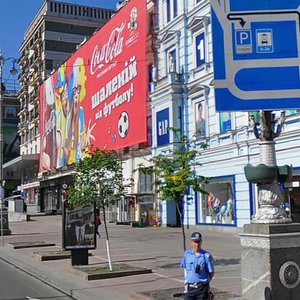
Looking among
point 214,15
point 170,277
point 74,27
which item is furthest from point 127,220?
point 74,27

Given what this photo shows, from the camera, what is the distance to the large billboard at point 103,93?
37.5 metres

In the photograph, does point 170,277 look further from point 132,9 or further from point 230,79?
point 132,9

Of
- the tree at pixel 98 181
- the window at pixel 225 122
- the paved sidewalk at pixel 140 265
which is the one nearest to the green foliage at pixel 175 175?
the paved sidewalk at pixel 140 265

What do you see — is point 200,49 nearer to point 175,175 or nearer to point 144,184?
point 144,184

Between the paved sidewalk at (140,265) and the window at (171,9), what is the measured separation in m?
14.0

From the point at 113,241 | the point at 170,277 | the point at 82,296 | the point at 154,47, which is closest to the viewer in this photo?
the point at 82,296

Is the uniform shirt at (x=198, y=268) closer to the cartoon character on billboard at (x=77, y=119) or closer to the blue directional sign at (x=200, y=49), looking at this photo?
the blue directional sign at (x=200, y=49)

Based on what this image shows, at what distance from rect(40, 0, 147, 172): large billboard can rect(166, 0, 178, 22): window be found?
96.1 inches

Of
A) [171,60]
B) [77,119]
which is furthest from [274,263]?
[77,119]

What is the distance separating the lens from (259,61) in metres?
7.49

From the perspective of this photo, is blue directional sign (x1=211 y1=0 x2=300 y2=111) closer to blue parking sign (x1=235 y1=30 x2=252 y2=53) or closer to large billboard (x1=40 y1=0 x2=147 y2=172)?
blue parking sign (x1=235 y1=30 x2=252 y2=53)

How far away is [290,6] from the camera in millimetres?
7730

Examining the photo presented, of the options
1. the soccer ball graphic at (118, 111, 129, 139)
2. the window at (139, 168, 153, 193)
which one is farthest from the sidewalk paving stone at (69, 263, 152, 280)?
the soccer ball graphic at (118, 111, 129, 139)

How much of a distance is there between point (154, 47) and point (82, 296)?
2680 centimetres
